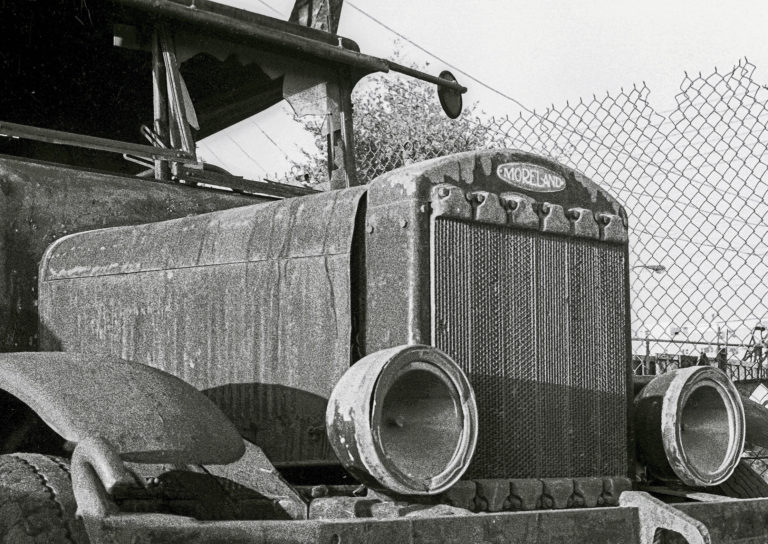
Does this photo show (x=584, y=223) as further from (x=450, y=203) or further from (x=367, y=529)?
(x=367, y=529)

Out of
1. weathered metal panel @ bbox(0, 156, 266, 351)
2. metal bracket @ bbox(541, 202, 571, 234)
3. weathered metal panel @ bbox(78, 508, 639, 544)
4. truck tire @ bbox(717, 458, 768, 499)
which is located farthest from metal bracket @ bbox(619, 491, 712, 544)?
weathered metal panel @ bbox(0, 156, 266, 351)

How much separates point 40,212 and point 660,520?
7.91 feet

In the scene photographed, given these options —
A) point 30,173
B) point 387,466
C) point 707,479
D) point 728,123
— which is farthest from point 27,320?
point 728,123

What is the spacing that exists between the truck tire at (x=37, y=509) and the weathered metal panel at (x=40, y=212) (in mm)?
1322

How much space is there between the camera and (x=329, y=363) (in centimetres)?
305

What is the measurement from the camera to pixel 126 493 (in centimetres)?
264

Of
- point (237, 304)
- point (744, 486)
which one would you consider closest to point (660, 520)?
point (744, 486)

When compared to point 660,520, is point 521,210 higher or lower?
higher

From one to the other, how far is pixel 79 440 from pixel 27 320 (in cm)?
153

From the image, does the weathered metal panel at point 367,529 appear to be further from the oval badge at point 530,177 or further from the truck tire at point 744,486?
the truck tire at point 744,486

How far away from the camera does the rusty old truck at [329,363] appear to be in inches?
101

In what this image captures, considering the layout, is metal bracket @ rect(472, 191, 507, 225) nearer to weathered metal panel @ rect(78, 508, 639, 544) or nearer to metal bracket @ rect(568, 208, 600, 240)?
metal bracket @ rect(568, 208, 600, 240)

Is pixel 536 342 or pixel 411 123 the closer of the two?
pixel 536 342

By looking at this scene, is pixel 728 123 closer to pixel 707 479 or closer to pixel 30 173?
pixel 707 479
